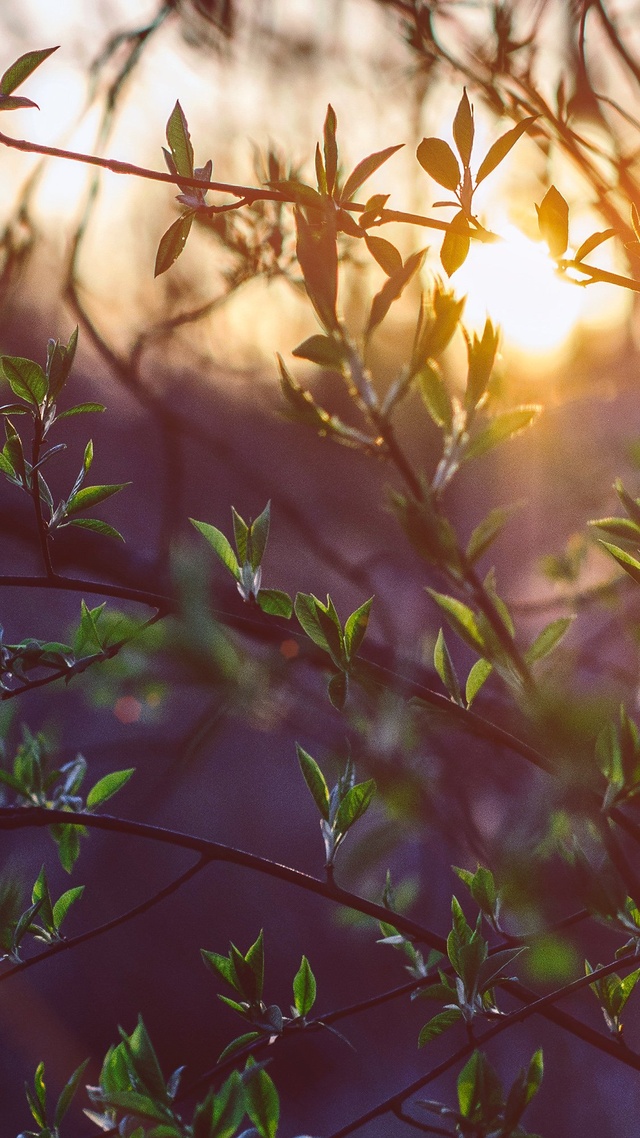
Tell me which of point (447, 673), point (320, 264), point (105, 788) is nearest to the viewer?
point (320, 264)

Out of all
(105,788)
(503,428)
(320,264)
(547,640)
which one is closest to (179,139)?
(320,264)

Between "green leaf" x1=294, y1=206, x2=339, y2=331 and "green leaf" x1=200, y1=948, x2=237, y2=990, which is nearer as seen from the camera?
"green leaf" x1=294, y1=206, x2=339, y2=331

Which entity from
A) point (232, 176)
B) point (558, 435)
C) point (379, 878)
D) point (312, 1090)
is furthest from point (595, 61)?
point (312, 1090)

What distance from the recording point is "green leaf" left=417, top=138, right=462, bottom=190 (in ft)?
1.11

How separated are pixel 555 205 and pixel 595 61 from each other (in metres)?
0.87

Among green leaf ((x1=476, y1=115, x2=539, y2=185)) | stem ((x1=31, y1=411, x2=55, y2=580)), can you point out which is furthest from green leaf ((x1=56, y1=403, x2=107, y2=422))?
green leaf ((x1=476, y1=115, x2=539, y2=185))

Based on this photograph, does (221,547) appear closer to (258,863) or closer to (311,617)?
(311,617)

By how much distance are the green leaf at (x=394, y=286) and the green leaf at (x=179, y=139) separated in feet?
0.39

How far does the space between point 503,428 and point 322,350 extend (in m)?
0.11

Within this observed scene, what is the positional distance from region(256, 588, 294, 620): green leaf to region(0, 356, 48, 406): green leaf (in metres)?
0.16

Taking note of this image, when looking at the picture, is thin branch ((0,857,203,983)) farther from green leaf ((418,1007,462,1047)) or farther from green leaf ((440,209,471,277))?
green leaf ((440,209,471,277))

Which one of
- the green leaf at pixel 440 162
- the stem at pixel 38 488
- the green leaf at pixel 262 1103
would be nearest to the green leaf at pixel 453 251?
the green leaf at pixel 440 162

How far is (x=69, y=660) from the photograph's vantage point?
0.44 m

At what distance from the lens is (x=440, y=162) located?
34 cm
